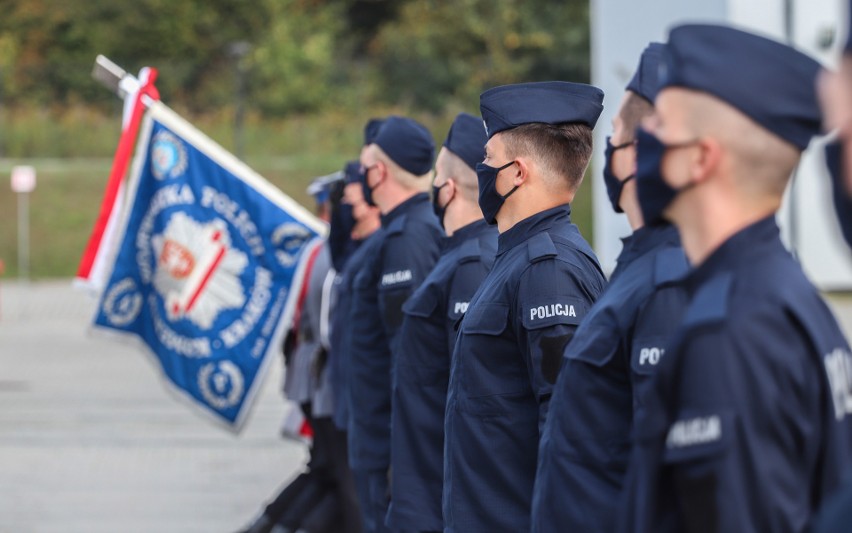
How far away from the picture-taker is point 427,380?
500cm

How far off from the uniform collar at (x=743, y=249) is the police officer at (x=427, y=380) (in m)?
A: 2.54

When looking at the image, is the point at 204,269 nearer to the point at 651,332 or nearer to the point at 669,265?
the point at 669,265

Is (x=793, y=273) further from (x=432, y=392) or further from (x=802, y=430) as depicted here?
(x=432, y=392)

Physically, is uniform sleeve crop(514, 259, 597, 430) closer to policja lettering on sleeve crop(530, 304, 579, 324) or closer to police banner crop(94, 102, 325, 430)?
policja lettering on sleeve crop(530, 304, 579, 324)

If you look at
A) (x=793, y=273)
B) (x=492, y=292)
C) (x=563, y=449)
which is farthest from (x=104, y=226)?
(x=793, y=273)

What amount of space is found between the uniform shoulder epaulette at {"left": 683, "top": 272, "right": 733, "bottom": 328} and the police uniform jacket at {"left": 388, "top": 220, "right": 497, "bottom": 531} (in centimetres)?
262

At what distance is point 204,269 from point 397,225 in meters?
3.10

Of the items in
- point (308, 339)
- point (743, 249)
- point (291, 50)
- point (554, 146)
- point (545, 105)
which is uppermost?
point (291, 50)

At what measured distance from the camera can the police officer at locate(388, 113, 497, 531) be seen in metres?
4.99

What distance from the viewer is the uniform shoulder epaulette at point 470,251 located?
16.5 ft

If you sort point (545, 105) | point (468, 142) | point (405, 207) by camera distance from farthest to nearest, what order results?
point (405, 207) → point (468, 142) → point (545, 105)

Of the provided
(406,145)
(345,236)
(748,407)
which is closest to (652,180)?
(748,407)

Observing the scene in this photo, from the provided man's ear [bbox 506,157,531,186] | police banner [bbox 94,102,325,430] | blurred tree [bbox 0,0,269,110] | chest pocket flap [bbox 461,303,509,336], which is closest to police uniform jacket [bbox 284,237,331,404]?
police banner [bbox 94,102,325,430]

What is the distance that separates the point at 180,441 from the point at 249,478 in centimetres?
191
